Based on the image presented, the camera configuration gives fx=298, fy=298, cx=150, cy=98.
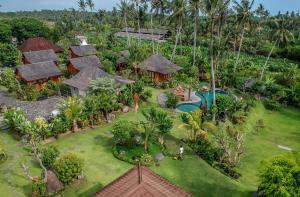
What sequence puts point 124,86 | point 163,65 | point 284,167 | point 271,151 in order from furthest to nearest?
point 163,65 → point 124,86 → point 271,151 → point 284,167

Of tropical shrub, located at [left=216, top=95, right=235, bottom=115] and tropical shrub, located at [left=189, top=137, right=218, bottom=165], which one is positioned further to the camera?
tropical shrub, located at [left=216, top=95, right=235, bottom=115]

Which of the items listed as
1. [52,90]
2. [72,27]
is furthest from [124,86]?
[72,27]

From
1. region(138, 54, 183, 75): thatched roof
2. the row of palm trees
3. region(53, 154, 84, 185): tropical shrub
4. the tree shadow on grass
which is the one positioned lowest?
the tree shadow on grass

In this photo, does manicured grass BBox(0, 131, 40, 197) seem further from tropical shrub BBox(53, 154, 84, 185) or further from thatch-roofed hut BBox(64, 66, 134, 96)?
thatch-roofed hut BBox(64, 66, 134, 96)

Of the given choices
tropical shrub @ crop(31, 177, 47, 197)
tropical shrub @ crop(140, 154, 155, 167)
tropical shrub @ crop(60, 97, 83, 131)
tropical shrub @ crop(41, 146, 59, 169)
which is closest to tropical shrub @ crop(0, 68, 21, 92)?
tropical shrub @ crop(60, 97, 83, 131)

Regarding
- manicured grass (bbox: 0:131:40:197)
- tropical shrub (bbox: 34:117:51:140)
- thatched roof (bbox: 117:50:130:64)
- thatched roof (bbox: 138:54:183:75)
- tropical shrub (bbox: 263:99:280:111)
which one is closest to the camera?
manicured grass (bbox: 0:131:40:197)

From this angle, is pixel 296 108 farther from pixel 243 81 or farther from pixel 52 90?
pixel 52 90

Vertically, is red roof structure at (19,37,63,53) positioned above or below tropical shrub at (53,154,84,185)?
above

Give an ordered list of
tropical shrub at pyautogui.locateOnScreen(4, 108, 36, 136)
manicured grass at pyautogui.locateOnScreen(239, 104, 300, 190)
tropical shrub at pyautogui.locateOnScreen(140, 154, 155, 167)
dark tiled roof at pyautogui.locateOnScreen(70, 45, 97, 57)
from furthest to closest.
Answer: dark tiled roof at pyautogui.locateOnScreen(70, 45, 97, 57)
tropical shrub at pyautogui.locateOnScreen(4, 108, 36, 136)
manicured grass at pyautogui.locateOnScreen(239, 104, 300, 190)
tropical shrub at pyautogui.locateOnScreen(140, 154, 155, 167)
